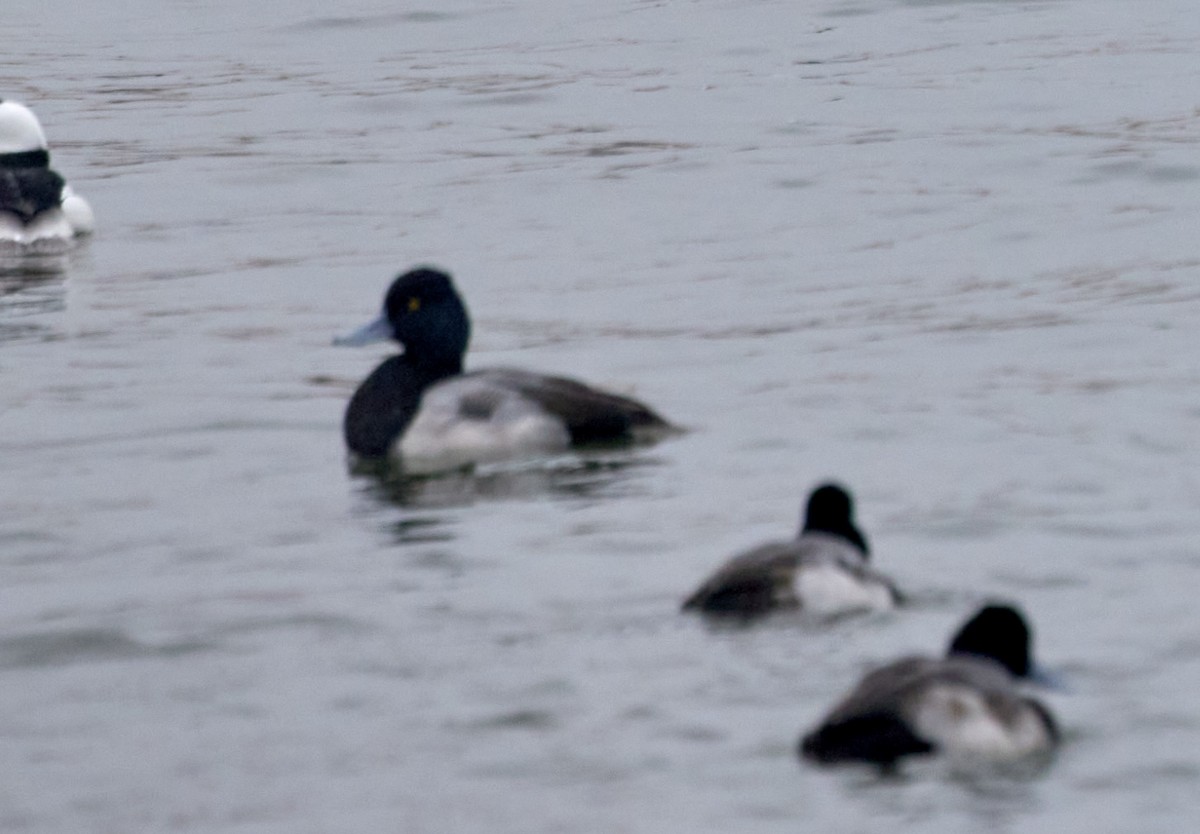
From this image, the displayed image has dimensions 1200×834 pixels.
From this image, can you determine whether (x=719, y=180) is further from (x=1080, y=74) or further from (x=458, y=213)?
(x=1080, y=74)

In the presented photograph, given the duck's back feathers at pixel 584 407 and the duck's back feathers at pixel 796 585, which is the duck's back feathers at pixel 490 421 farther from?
the duck's back feathers at pixel 796 585

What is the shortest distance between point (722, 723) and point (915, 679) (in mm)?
728

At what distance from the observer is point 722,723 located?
7984 millimetres

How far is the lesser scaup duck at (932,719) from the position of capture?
24.3 feet

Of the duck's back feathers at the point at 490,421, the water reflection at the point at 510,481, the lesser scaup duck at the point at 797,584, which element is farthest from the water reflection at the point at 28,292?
the lesser scaup duck at the point at 797,584

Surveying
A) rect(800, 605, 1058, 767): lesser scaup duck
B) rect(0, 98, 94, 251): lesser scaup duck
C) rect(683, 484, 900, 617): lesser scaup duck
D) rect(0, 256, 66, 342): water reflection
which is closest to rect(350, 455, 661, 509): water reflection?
rect(683, 484, 900, 617): lesser scaup duck

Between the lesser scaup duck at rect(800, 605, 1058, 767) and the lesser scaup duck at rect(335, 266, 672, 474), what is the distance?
14.3 feet

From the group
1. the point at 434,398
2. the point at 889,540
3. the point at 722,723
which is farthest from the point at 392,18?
the point at 722,723

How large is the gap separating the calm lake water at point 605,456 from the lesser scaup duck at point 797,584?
87 millimetres

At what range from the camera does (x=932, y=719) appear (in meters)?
7.42

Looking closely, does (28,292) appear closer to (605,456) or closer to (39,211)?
(39,211)

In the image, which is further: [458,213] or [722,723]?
[458,213]

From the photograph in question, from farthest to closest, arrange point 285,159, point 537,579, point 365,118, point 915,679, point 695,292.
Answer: point 365,118 < point 285,159 < point 695,292 < point 537,579 < point 915,679

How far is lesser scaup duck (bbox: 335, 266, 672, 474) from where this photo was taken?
469 inches
